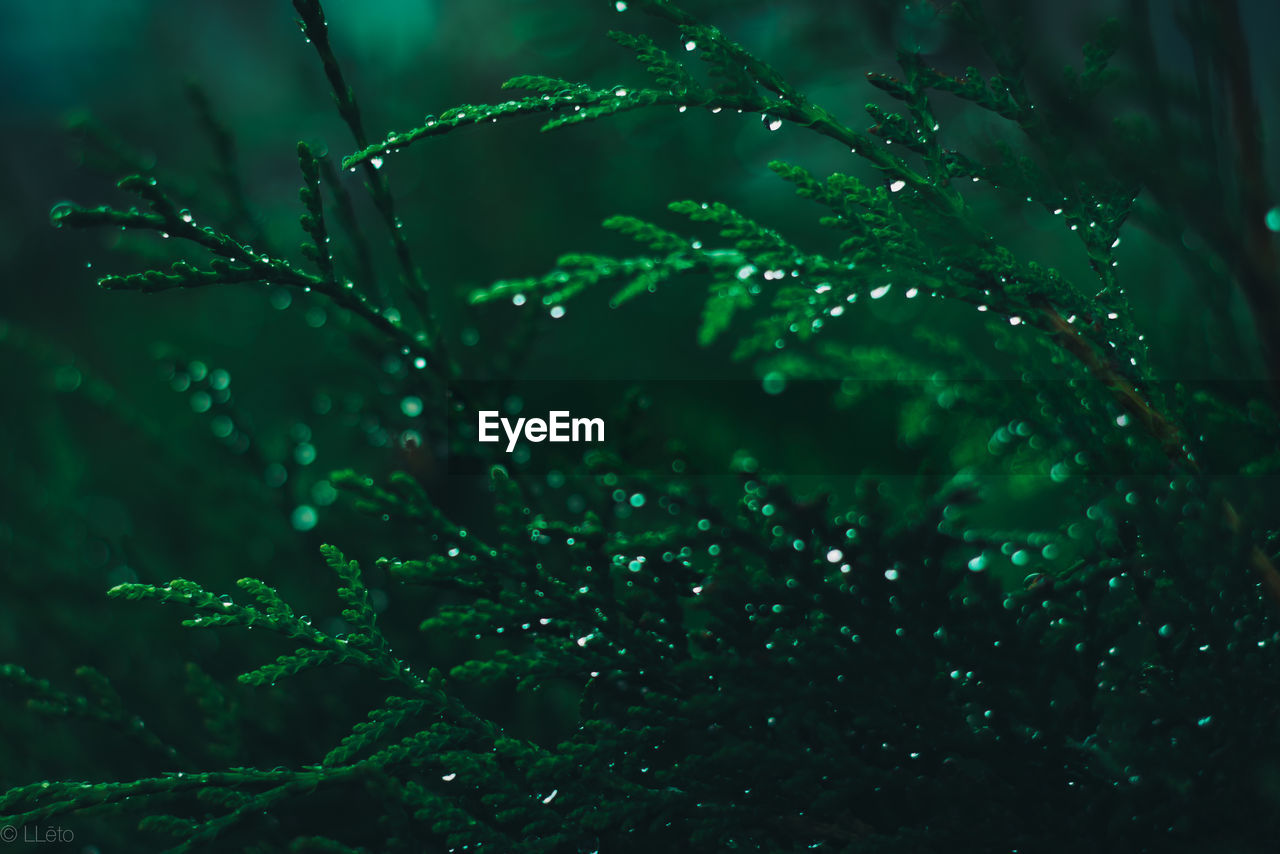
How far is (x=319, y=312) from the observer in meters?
1.03

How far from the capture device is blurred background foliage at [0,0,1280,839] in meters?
1.04

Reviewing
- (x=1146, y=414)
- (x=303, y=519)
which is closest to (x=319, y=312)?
(x=303, y=519)

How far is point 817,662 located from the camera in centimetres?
59

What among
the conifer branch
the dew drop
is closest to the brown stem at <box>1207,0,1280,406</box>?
the conifer branch

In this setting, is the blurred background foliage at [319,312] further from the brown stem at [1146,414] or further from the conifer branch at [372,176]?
the conifer branch at [372,176]

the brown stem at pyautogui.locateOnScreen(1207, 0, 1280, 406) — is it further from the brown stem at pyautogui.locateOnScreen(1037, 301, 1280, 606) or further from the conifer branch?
the conifer branch

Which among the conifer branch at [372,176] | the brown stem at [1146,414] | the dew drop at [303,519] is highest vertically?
the conifer branch at [372,176]

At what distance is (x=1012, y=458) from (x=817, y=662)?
41 cm

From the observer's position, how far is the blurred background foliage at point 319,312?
3.41ft

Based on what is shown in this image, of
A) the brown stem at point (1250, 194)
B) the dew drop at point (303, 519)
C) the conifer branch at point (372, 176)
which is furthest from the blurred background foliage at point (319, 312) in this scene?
the conifer branch at point (372, 176)

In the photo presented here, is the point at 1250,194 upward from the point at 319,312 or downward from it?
downward

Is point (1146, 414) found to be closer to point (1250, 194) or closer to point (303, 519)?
point (1250, 194)

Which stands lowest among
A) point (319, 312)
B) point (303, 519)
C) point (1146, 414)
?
point (1146, 414)

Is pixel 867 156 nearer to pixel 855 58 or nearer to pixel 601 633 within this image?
pixel 601 633
